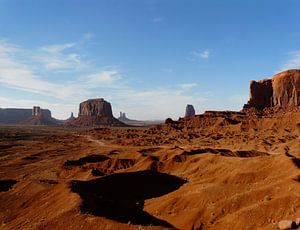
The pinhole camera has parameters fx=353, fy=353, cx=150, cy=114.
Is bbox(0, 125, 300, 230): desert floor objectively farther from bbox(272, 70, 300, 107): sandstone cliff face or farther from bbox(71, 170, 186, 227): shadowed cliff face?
bbox(272, 70, 300, 107): sandstone cliff face

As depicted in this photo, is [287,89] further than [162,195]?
Yes

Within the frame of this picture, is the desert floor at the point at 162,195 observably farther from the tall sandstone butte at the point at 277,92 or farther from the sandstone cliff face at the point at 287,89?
the tall sandstone butte at the point at 277,92

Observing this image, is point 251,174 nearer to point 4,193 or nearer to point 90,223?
→ point 90,223

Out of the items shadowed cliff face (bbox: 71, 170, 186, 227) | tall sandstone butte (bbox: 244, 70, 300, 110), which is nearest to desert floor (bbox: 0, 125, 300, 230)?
shadowed cliff face (bbox: 71, 170, 186, 227)

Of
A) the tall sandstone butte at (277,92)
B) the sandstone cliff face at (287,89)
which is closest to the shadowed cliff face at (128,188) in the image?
the tall sandstone butte at (277,92)

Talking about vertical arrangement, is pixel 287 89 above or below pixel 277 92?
above

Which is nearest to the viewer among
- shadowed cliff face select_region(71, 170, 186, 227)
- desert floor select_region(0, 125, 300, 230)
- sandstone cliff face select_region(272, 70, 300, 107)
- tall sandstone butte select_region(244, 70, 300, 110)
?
desert floor select_region(0, 125, 300, 230)

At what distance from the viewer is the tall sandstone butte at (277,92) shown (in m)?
134

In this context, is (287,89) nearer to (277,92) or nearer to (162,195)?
(277,92)

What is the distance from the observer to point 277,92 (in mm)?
139375

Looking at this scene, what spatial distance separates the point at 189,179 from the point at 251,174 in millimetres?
8346

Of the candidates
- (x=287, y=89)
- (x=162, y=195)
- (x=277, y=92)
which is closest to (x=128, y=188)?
(x=162, y=195)

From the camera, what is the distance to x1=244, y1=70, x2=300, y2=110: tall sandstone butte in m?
134

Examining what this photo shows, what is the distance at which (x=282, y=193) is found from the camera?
860 inches
